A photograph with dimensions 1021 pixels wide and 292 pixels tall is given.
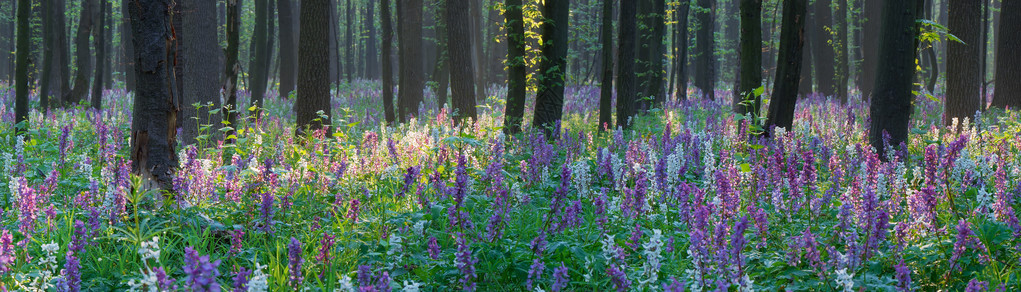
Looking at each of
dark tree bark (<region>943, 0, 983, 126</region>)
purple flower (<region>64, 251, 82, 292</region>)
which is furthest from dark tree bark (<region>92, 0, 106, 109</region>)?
dark tree bark (<region>943, 0, 983, 126</region>)

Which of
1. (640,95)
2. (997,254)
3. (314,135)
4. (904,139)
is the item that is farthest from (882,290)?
(640,95)

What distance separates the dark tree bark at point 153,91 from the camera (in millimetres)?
5000

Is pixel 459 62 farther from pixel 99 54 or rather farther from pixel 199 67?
pixel 99 54

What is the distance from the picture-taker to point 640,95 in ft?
51.0

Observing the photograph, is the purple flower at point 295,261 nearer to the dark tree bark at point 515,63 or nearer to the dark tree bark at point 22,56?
the dark tree bark at point 515,63

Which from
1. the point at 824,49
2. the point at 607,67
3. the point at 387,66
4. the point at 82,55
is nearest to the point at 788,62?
the point at 607,67

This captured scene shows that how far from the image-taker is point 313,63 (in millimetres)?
9961

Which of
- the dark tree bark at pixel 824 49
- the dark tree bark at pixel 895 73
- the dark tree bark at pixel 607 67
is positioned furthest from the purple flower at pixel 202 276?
the dark tree bark at pixel 824 49

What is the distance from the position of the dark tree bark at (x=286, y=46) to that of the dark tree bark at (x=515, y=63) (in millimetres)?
10809

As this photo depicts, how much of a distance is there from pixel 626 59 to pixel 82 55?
583 inches

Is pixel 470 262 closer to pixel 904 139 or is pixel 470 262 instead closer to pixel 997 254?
pixel 997 254

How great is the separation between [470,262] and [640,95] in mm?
12798

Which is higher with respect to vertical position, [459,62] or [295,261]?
[459,62]

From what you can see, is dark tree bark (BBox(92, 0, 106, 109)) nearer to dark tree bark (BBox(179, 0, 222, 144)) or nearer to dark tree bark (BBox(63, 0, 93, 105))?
dark tree bark (BBox(63, 0, 93, 105))
